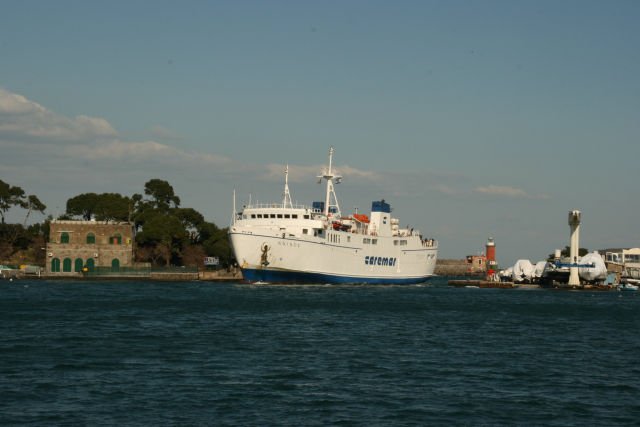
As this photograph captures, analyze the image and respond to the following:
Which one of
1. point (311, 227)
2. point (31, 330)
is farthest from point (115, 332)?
point (311, 227)

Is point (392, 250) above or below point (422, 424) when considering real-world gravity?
above

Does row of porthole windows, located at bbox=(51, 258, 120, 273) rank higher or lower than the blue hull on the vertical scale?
higher

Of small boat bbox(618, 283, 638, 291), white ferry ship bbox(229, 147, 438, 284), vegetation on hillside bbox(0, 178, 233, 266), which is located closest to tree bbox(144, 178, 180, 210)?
vegetation on hillside bbox(0, 178, 233, 266)

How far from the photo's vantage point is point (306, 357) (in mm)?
32812

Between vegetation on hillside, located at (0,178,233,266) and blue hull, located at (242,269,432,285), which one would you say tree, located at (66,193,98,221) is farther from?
blue hull, located at (242,269,432,285)

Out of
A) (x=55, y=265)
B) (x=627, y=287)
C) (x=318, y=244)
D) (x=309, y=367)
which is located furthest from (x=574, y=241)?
(x=309, y=367)

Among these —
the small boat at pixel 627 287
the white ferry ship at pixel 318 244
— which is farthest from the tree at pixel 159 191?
the small boat at pixel 627 287

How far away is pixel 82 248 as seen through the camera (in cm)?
10375

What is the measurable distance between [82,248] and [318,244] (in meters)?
35.3

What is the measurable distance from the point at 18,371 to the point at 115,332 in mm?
11513

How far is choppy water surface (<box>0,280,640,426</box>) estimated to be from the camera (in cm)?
2264

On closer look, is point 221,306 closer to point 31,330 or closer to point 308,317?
point 308,317

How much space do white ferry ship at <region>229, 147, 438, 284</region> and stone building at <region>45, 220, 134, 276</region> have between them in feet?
79.4

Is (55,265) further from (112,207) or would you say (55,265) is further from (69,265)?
(112,207)
